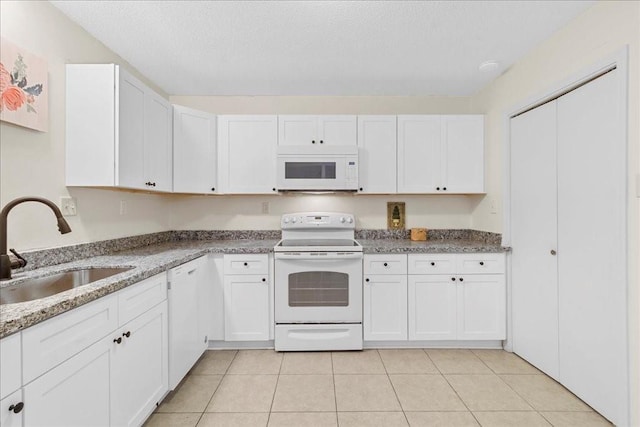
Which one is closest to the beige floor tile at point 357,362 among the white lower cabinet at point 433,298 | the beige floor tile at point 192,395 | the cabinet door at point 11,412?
the white lower cabinet at point 433,298

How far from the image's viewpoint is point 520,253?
2.50 m

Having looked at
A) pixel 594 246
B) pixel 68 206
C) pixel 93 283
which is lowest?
pixel 93 283

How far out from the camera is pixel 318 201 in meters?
3.25

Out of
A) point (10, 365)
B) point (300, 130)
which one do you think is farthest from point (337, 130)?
point (10, 365)

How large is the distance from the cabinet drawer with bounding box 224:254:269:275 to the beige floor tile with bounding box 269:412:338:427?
109 centimetres

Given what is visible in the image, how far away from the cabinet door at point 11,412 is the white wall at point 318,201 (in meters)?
2.40

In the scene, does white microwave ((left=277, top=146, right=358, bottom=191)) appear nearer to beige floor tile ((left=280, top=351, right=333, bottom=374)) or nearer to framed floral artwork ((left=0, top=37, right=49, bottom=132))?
beige floor tile ((left=280, top=351, right=333, bottom=374))

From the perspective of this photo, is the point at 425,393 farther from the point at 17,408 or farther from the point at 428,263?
the point at 17,408

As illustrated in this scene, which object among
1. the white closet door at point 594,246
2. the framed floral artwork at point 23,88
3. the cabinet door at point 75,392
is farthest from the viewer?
the white closet door at point 594,246

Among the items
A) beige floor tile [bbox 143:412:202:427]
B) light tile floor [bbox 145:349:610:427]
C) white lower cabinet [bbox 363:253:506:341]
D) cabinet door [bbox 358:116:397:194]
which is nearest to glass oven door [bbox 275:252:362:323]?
white lower cabinet [bbox 363:253:506:341]

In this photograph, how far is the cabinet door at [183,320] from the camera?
1956 millimetres

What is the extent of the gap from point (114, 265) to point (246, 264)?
1.02 m

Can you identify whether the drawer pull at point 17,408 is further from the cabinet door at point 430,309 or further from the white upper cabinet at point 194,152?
the cabinet door at point 430,309

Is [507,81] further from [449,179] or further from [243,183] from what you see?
[243,183]
